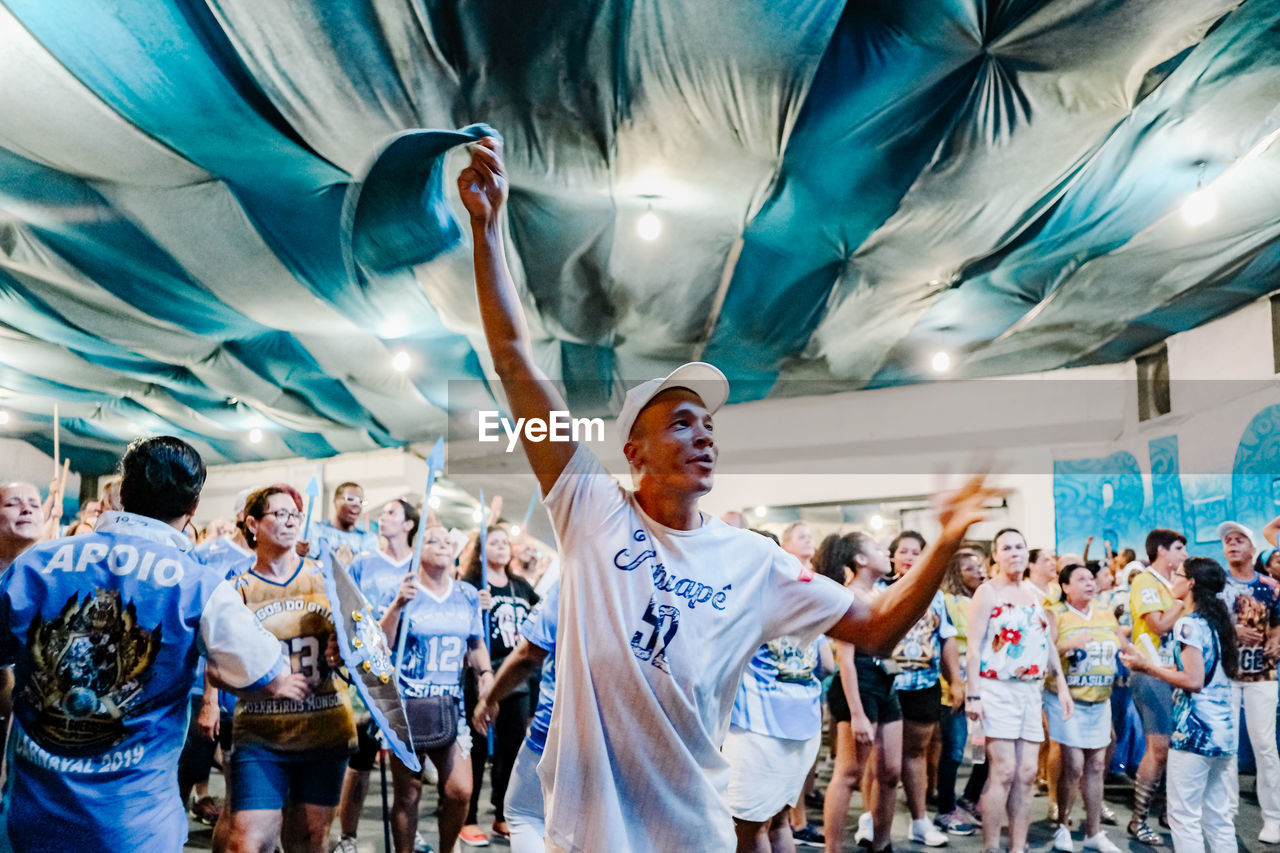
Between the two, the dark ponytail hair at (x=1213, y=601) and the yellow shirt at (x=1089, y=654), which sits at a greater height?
the dark ponytail hair at (x=1213, y=601)

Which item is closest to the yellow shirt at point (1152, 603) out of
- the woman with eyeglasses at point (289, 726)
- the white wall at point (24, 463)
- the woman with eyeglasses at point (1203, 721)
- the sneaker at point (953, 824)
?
the woman with eyeglasses at point (1203, 721)

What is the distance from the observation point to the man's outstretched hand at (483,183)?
1.82 meters

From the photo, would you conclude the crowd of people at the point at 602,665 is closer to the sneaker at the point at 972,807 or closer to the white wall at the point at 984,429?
the sneaker at the point at 972,807

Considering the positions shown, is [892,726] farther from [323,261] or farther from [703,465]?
[323,261]

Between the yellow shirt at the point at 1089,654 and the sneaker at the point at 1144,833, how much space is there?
1.15 meters

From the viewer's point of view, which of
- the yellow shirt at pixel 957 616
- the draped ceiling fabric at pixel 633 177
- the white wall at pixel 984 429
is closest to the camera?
the draped ceiling fabric at pixel 633 177

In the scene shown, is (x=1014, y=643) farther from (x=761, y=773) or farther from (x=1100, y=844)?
(x=761, y=773)

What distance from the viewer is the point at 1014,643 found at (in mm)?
5375

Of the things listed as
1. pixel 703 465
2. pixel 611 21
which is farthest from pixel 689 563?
pixel 611 21

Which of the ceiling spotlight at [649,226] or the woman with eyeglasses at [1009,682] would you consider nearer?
the woman with eyeglasses at [1009,682]

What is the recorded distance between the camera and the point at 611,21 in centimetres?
419

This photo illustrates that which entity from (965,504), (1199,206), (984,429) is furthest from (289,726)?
(984,429)

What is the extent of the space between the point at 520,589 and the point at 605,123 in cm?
345

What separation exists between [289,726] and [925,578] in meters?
2.64
